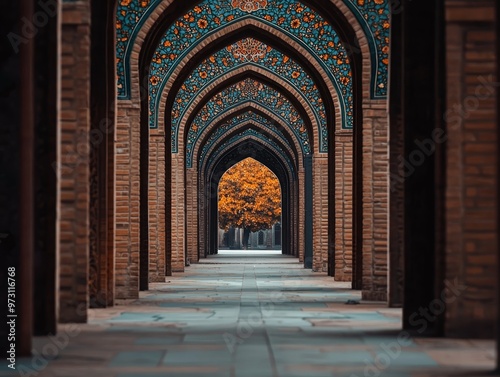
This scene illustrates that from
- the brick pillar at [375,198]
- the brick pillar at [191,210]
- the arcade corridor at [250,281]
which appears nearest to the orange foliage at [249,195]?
the brick pillar at [191,210]

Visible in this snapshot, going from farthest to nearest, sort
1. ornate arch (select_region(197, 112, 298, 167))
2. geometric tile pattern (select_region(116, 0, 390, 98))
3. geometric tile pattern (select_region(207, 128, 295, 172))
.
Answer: geometric tile pattern (select_region(207, 128, 295, 172)), ornate arch (select_region(197, 112, 298, 167)), geometric tile pattern (select_region(116, 0, 390, 98))

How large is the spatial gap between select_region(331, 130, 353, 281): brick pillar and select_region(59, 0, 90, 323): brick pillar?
9.97 meters

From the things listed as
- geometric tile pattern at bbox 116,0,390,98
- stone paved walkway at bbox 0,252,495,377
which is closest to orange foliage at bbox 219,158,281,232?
geometric tile pattern at bbox 116,0,390,98

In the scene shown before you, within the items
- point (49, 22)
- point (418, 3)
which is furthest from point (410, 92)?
point (49, 22)

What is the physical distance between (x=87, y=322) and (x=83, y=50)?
246 centimetres

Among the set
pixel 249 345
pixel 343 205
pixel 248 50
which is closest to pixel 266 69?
pixel 248 50

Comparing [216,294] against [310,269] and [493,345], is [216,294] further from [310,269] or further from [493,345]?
[310,269]

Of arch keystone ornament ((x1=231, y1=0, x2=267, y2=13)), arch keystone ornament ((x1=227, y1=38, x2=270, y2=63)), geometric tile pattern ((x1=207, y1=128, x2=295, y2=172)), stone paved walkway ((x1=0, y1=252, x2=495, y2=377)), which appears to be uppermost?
arch keystone ornament ((x1=231, y1=0, x2=267, y2=13))

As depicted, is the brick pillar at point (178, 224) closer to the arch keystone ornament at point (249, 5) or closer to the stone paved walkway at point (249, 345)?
the arch keystone ornament at point (249, 5)

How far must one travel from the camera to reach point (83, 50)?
10.0 meters

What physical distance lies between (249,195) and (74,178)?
175 ft

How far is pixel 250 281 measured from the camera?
19.8 m

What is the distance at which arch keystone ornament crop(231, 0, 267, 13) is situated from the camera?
20750mm

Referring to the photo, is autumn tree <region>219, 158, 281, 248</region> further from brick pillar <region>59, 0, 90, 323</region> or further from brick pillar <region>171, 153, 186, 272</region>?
brick pillar <region>59, 0, 90, 323</region>
